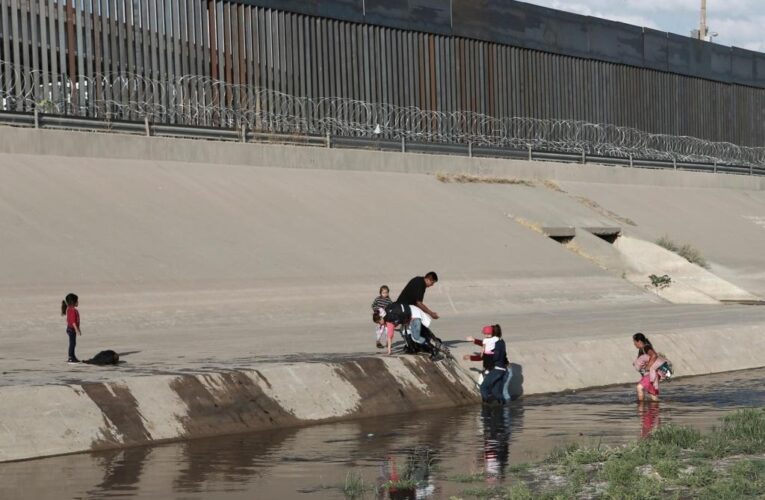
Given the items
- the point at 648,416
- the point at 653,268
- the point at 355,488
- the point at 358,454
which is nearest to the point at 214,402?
the point at 358,454

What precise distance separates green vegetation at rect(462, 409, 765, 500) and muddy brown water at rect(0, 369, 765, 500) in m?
0.44

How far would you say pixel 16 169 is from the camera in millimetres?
27719

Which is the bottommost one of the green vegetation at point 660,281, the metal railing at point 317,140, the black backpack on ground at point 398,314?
the green vegetation at point 660,281

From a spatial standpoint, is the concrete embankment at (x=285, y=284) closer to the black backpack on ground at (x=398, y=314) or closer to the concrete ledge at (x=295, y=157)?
the concrete ledge at (x=295, y=157)

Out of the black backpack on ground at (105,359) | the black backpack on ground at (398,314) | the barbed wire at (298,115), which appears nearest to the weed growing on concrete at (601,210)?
the barbed wire at (298,115)

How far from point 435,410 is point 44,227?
10006 millimetres

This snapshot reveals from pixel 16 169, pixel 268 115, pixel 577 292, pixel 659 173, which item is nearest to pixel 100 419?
pixel 16 169

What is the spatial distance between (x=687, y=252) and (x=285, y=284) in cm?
1455

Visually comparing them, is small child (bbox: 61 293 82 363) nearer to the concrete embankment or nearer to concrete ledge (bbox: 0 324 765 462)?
the concrete embankment

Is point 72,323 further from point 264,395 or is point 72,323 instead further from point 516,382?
point 516,382

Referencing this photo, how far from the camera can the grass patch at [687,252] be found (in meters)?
37.1

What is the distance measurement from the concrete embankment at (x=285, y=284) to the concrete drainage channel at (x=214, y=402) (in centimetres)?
2

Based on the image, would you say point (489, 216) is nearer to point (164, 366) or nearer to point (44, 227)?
point (44, 227)

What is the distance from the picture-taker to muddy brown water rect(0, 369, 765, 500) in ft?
39.0
